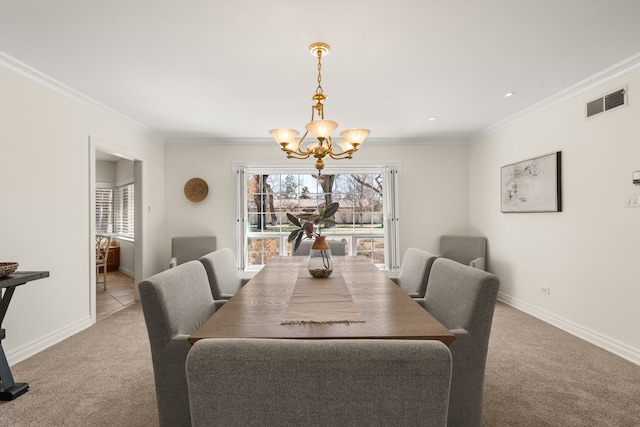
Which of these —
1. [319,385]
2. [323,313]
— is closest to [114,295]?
[323,313]

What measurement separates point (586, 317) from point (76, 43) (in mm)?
4735

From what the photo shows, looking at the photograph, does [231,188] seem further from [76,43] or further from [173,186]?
[76,43]

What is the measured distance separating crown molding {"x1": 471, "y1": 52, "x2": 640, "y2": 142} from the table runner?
9.30ft

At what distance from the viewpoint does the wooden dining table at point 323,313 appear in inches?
50.6

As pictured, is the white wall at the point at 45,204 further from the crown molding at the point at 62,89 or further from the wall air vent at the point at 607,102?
the wall air vent at the point at 607,102

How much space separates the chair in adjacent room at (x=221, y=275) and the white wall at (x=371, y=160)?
2.40 meters

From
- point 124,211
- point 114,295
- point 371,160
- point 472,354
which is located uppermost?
point 371,160

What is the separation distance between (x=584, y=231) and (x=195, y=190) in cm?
475

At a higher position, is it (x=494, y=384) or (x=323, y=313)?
(x=323, y=313)

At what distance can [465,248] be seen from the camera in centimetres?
487

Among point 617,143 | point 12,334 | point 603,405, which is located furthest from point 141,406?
point 617,143

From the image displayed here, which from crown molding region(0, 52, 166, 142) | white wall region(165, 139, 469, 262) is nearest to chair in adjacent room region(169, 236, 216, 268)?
white wall region(165, 139, 469, 262)

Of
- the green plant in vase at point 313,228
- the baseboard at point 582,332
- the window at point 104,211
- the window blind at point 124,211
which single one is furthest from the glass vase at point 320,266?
the window at point 104,211

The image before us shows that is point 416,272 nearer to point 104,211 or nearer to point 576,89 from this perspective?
point 576,89
